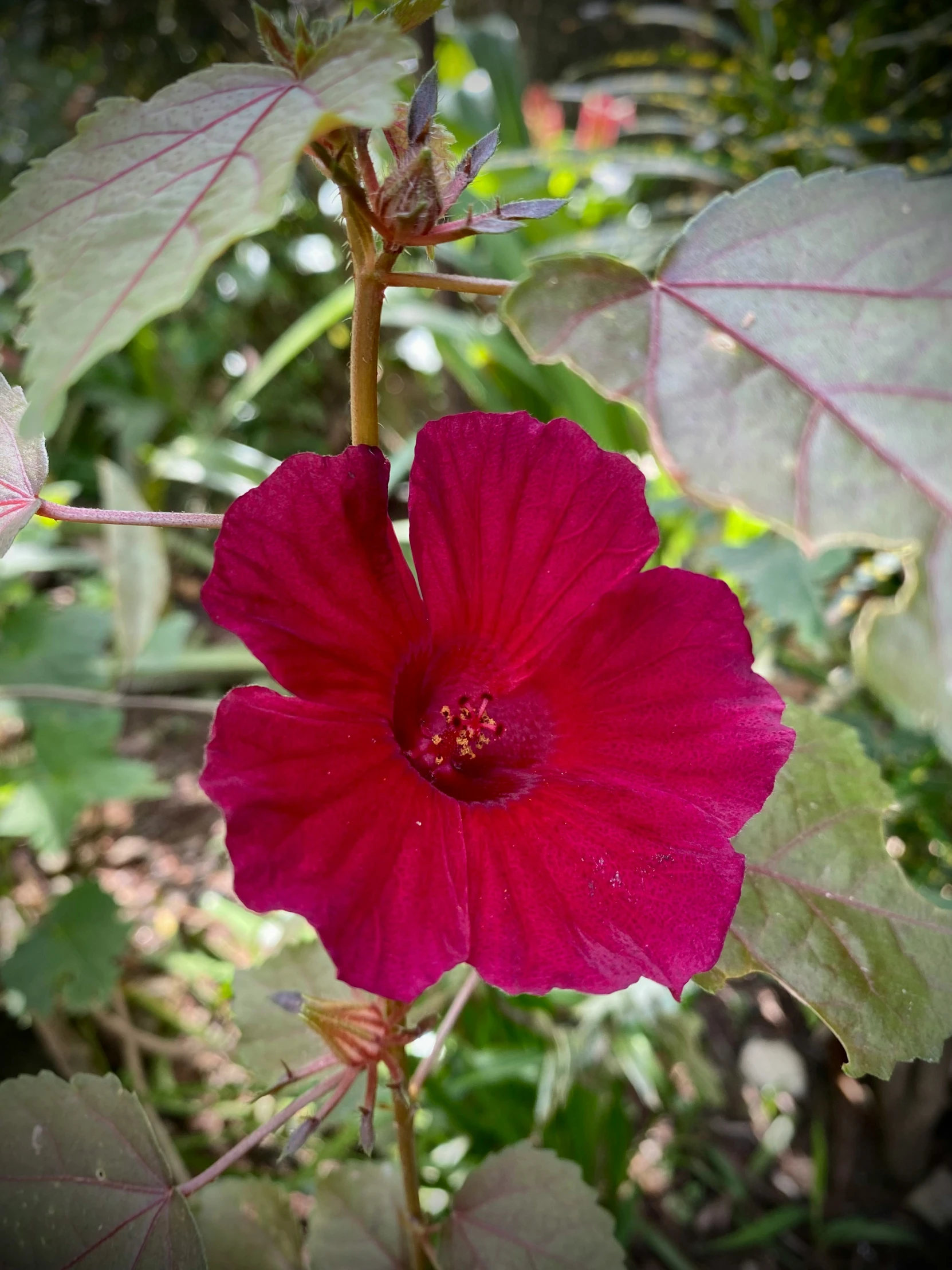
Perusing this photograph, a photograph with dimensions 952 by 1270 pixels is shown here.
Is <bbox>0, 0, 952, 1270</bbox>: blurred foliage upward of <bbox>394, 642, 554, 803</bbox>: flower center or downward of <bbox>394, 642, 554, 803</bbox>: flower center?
downward

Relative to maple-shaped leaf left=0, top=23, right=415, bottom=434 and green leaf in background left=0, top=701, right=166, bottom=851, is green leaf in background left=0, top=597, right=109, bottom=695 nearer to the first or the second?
green leaf in background left=0, top=701, right=166, bottom=851

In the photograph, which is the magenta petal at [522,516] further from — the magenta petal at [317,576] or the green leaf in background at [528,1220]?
the green leaf in background at [528,1220]

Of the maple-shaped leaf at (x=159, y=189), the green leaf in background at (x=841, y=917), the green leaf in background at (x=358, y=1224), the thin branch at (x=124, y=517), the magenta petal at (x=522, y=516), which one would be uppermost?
the maple-shaped leaf at (x=159, y=189)

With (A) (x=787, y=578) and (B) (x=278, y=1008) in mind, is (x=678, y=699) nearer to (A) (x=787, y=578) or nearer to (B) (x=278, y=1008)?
(B) (x=278, y=1008)

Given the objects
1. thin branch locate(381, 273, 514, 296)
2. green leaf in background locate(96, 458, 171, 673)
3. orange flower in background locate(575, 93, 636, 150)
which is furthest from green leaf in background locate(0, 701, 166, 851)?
orange flower in background locate(575, 93, 636, 150)

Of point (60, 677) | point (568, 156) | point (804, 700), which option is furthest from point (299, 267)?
point (804, 700)

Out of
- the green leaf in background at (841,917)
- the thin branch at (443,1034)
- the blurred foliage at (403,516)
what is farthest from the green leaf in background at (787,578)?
the thin branch at (443,1034)
